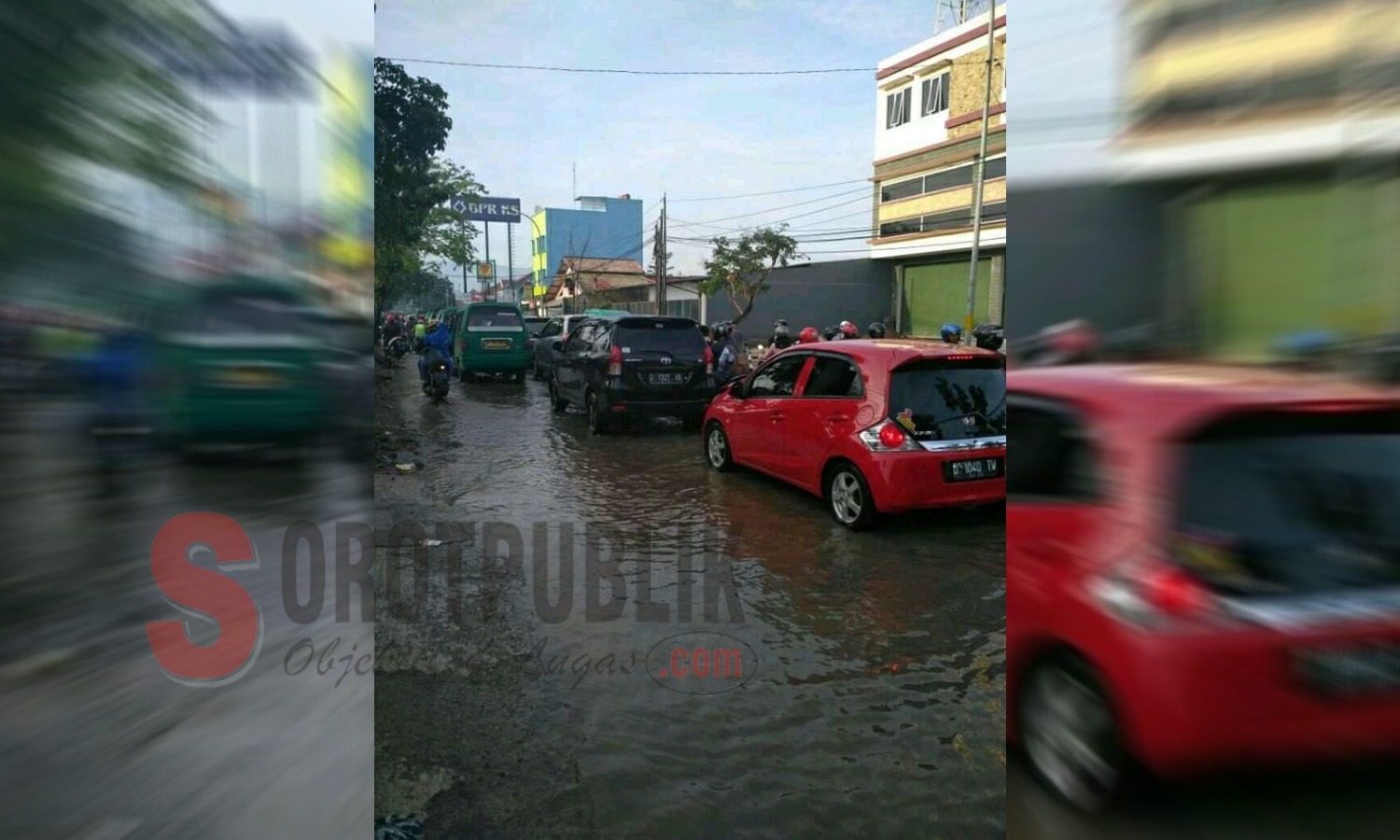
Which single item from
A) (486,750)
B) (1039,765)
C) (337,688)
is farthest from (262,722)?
(486,750)

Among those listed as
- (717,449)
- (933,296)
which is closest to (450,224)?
(717,449)

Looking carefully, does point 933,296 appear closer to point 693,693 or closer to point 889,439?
point 889,439

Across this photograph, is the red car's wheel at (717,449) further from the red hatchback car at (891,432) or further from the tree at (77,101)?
the tree at (77,101)

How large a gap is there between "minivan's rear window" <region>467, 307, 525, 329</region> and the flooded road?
8.88 meters

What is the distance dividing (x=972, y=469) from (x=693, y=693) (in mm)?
2624

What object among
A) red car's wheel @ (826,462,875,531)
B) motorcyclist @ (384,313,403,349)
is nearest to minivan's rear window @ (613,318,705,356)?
red car's wheel @ (826,462,875,531)

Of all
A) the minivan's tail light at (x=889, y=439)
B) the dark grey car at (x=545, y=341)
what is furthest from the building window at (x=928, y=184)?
the minivan's tail light at (x=889, y=439)

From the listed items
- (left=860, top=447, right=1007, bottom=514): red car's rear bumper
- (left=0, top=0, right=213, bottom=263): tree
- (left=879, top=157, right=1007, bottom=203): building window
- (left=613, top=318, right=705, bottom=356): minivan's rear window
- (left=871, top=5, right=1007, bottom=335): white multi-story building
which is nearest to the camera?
(left=0, top=0, right=213, bottom=263): tree

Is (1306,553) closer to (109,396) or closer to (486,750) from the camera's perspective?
(109,396)

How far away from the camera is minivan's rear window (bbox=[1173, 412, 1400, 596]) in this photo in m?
0.58

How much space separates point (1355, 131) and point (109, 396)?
0.87m

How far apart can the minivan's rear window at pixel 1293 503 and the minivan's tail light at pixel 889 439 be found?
411cm

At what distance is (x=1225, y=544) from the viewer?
0.65 m

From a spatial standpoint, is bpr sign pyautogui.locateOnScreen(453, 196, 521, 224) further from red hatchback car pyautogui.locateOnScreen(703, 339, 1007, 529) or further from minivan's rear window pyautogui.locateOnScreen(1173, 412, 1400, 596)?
red hatchback car pyautogui.locateOnScreen(703, 339, 1007, 529)
